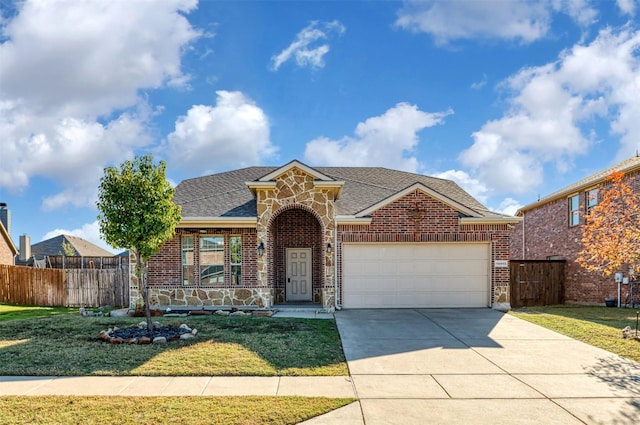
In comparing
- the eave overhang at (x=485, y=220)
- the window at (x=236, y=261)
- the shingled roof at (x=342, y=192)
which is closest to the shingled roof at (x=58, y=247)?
the shingled roof at (x=342, y=192)

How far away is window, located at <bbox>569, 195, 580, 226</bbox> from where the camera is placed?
18766 millimetres

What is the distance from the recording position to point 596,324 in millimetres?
11617

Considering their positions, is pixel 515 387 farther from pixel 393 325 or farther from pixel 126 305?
pixel 126 305

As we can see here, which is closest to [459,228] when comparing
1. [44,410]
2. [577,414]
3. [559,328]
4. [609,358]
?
[559,328]

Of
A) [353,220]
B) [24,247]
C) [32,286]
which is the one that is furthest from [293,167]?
[24,247]

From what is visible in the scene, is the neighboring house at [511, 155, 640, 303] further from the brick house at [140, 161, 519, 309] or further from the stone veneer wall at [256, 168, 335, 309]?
the stone veneer wall at [256, 168, 335, 309]

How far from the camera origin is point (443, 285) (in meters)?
14.0

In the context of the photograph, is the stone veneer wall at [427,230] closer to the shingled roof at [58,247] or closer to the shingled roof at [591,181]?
the shingled roof at [591,181]

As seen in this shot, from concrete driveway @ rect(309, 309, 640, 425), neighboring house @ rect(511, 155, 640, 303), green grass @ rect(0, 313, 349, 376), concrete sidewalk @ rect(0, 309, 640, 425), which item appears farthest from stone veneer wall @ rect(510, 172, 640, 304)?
green grass @ rect(0, 313, 349, 376)

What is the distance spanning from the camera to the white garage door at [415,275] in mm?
13867

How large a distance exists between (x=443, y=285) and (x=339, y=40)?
8.49 m

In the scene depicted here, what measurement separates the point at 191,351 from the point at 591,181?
670 inches

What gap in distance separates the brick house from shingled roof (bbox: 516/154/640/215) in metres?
5.99

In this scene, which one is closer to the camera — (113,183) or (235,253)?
(113,183)
